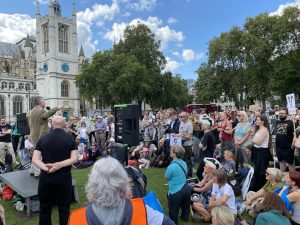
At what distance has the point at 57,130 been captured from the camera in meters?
3.93

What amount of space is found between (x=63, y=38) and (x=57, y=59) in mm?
5339

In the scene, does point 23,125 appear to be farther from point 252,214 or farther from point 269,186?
point 269,186

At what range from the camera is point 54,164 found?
3793mm

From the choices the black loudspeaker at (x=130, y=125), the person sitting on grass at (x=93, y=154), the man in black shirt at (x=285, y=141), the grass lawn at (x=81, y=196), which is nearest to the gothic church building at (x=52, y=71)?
the person sitting on grass at (x=93, y=154)

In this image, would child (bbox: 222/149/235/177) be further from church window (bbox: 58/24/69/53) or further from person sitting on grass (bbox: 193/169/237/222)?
church window (bbox: 58/24/69/53)

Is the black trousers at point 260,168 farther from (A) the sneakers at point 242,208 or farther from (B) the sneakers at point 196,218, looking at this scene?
(B) the sneakers at point 196,218

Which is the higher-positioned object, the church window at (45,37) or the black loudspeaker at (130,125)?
the church window at (45,37)

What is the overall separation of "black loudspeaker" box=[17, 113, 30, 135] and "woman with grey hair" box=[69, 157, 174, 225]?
10.8 m

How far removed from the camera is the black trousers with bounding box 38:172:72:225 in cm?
386

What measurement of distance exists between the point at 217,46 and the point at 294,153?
32.9 metres

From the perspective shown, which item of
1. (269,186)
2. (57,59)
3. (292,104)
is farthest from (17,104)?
(269,186)

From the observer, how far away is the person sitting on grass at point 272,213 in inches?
117

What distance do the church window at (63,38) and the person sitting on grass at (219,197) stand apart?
2086 inches

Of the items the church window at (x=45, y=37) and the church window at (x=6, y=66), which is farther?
the church window at (x=6, y=66)
